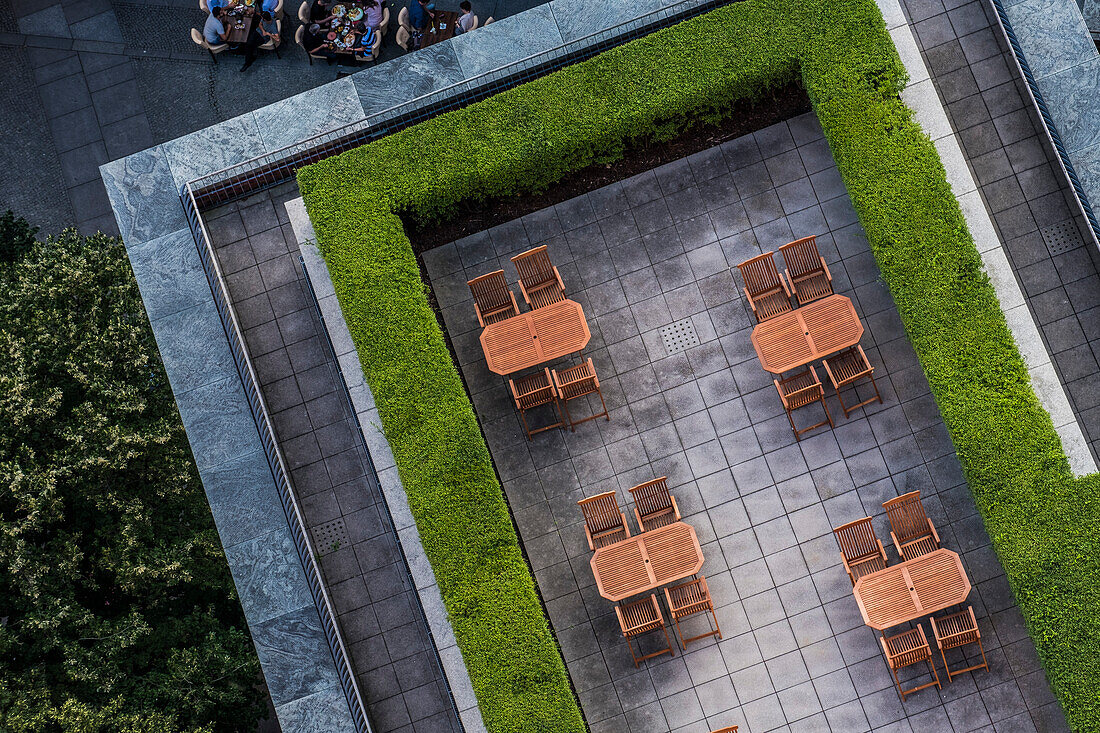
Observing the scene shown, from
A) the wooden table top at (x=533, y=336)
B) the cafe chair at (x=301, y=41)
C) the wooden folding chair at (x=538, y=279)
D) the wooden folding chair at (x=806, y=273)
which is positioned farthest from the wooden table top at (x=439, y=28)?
the wooden folding chair at (x=806, y=273)

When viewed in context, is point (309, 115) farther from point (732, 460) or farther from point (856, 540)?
point (856, 540)

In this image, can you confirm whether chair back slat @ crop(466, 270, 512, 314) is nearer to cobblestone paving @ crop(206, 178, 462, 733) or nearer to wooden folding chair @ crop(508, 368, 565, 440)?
wooden folding chair @ crop(508, 368, 565, 440)

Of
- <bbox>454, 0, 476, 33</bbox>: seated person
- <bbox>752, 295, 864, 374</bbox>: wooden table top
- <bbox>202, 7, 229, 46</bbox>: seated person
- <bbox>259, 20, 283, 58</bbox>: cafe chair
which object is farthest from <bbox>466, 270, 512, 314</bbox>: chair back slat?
<bbox>202, 7, 229, 46</bbox>: seated person

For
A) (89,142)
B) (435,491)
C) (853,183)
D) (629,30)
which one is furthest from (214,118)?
(853,183)

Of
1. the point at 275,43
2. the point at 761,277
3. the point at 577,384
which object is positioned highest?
the point at 275,43

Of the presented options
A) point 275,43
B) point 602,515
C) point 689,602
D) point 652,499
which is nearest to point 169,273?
point 602,515

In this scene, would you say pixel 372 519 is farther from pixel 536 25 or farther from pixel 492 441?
pixel 536 25
